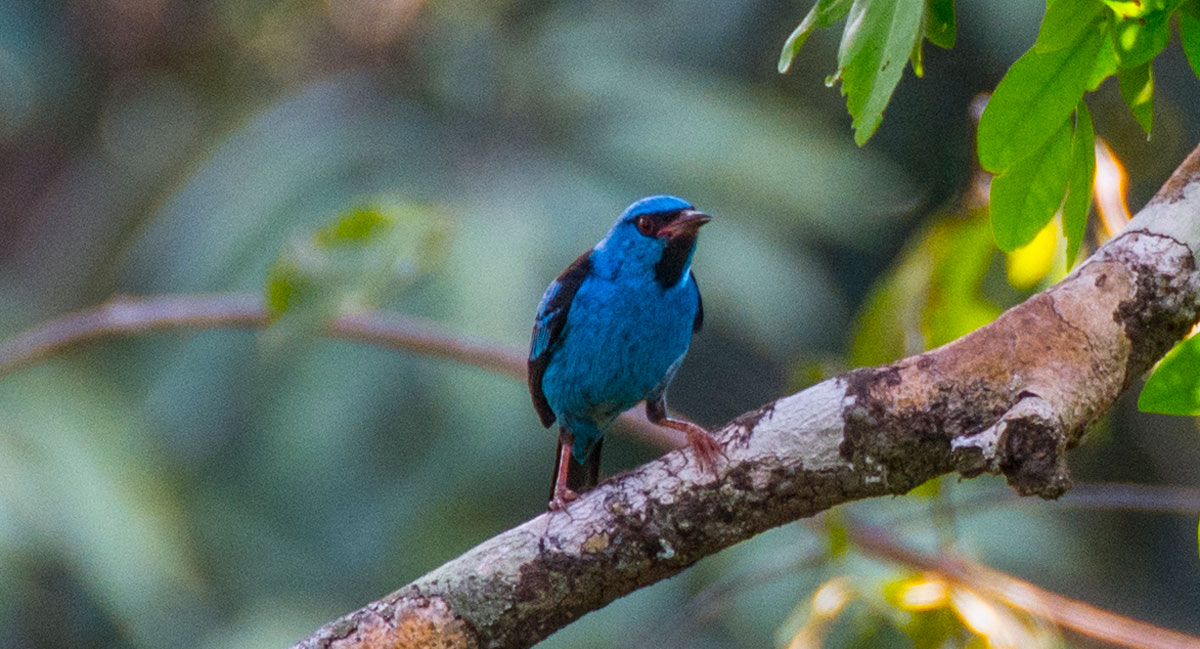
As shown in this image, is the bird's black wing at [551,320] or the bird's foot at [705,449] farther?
the bird's black wing at [551,320]

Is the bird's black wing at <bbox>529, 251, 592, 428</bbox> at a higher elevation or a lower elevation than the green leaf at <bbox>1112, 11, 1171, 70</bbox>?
higher

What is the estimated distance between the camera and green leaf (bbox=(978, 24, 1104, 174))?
2029 mm

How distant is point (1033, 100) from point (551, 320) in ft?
7.05

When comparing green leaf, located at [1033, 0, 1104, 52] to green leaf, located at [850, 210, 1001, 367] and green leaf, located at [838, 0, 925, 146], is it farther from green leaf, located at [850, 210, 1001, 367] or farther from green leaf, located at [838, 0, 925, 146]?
green leaf, located at [850, 210, 1001, 367]

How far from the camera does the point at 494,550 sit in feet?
8.55

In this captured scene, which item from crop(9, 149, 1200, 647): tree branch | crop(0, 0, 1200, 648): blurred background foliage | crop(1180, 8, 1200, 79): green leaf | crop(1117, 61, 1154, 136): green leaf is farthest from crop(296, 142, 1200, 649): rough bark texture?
crop(0, 0, 1200, 648): blurred background foliage

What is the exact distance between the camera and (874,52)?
1950 millimetres

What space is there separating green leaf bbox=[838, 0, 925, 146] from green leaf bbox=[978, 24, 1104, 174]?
24cm

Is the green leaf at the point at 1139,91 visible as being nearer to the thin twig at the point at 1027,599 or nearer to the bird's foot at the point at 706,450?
the bird's foot at the point at 706,450

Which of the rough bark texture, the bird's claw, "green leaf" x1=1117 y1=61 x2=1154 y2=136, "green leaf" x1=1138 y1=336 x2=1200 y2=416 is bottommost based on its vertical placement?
"green leaf" x1=1138 y1=336 x2=1200 y2=416

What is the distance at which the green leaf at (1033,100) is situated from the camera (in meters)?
2.03

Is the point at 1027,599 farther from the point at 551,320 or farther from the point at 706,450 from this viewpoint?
the point at 706,450

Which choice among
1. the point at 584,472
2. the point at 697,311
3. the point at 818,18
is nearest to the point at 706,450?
the point at 818,18

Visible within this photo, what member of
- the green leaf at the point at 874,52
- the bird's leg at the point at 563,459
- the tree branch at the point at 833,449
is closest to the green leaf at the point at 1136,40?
the green leaf at the point at 874,52
